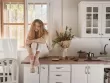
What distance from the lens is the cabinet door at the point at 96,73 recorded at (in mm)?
3451

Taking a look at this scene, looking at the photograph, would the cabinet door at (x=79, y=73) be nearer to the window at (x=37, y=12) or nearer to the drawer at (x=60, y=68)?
the drawer at (x=60, y=68)

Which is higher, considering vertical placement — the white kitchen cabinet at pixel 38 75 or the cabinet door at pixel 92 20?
the cabinet door at pixel 92 20

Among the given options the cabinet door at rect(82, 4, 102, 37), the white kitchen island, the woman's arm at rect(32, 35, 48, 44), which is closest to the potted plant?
the woman's arm at rect(32, 35, 48, 44)

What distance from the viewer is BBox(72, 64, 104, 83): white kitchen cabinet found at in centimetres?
345

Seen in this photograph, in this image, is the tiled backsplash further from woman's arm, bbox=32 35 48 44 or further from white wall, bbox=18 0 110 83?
woman's arm, bbox=32 35 48 44

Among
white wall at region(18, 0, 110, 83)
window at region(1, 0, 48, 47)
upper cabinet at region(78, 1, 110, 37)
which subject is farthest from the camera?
window at region(1, 0, 48, 47)

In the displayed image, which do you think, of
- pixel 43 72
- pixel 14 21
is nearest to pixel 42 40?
pixel 43 72

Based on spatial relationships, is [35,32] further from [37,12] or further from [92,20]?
[92,20]

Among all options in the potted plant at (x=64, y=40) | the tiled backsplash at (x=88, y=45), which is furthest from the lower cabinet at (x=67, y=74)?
the tiled backsplash at (x=88, y=45)

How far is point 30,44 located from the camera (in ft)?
12.1

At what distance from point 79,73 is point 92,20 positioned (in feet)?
3.47

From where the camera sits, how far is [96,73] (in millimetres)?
3457

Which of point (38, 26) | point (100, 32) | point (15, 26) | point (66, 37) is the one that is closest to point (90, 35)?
point (100, 32)

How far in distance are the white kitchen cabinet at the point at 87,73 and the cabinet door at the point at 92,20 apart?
0.65 meters
